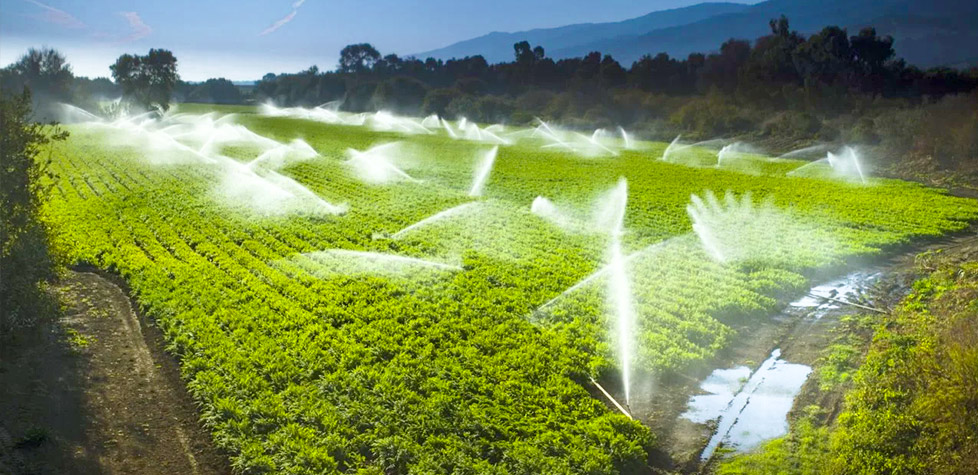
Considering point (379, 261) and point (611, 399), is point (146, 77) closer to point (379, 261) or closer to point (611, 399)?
point (379, 261)

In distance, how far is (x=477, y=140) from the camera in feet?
201

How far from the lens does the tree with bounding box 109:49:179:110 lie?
275 ft

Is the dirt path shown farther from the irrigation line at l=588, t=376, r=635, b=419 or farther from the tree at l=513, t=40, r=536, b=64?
the tree at l=513, t=40, r=536, b=64

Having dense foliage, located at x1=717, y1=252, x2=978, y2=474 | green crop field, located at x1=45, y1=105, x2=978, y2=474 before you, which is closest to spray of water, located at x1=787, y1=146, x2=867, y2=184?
green crop field, located at x1=45, y1=105, x2=978, y2=474

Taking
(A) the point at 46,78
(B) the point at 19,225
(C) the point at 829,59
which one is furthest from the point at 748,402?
(A) the point at 46,78

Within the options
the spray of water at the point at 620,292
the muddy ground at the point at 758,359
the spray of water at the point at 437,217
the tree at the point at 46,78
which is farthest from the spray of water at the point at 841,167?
the tree at the point at 46,78

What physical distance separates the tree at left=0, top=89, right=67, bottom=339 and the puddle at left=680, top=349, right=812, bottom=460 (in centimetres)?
1074

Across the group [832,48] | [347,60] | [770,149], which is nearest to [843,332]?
[770,149]

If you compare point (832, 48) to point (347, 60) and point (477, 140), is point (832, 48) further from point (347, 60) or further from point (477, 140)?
point (347, 60)

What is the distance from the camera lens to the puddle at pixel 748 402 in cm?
1009

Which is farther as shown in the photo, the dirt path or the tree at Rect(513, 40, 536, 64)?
the tree at Rect(513, 40, 536, 64)

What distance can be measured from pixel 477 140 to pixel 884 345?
50191 mm

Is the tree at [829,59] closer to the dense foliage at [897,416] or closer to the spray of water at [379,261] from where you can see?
the spray of water at [379,261]

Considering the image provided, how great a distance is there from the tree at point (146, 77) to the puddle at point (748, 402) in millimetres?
84840
